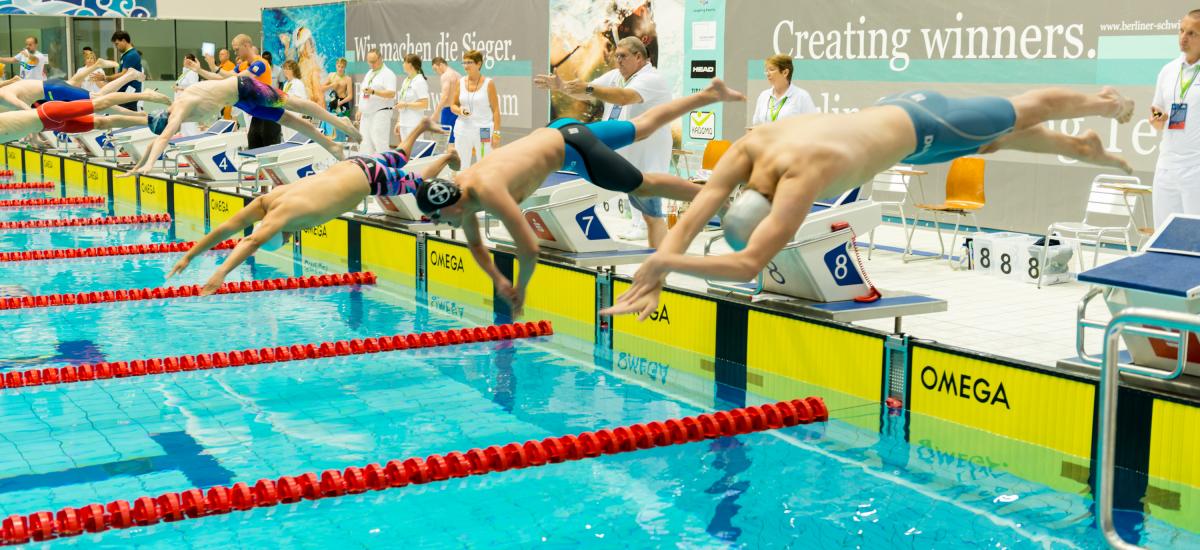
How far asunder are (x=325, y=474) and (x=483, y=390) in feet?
4.82

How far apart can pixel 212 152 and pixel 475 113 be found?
3300 millimetres

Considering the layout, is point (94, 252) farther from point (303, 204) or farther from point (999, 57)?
point (999, 57)

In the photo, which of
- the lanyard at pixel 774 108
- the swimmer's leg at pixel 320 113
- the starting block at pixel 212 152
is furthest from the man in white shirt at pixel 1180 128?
the starting block at pixel 212 152

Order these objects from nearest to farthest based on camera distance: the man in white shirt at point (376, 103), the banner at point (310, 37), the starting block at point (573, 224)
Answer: the starting block at point (573, 224)
the man in white shirt at point (376, 103)
the banner at point (310, 37)

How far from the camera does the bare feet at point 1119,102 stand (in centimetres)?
411

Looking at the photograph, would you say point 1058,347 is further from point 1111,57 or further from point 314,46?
point 314,46

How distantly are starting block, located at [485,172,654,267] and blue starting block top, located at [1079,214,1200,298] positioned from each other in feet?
11.1

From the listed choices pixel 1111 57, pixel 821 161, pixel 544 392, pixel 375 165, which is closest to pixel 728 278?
pixel 821 161

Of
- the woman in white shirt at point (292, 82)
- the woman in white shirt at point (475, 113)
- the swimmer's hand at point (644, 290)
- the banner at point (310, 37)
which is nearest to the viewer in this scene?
the swimmer's hand at point (644, 290)

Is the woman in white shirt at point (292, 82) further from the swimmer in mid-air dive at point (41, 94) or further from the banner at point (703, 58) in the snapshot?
the banner at point (703, 58)

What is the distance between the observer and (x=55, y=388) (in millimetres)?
5418

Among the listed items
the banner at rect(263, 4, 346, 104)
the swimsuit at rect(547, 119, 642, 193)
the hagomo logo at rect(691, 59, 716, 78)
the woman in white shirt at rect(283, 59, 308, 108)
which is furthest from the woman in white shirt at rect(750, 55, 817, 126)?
the banner at rect(263, 4, 346, 104)

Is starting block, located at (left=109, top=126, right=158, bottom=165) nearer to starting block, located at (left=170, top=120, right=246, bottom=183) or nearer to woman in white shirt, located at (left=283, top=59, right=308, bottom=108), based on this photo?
starting block, located at (left=170, top=120, right=246, bottom=183)

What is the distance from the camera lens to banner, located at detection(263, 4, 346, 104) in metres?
19.0
